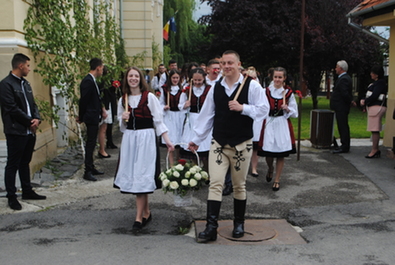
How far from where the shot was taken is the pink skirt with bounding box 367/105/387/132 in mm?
10547

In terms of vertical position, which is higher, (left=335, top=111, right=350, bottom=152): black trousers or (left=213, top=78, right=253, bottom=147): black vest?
(left=213, top=78, right=253, bottom=147): black vest

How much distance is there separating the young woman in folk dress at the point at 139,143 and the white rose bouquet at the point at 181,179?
0.27m

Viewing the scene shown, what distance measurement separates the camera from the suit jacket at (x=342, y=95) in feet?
36.4

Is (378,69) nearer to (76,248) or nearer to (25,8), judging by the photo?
(25,8)

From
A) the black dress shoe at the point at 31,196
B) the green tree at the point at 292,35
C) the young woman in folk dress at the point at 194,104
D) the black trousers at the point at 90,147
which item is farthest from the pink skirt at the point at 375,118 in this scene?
the green tree at the point at 292,35

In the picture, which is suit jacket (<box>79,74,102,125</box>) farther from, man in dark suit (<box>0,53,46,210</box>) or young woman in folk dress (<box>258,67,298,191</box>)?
young woman in folk dress (<box>258,67,298,191</box>)

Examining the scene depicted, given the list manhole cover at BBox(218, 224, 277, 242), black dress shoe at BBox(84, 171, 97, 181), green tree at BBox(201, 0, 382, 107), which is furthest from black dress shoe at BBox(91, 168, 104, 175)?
green tree at BBox(201, 0, 382, 107)

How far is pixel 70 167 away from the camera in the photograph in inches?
363

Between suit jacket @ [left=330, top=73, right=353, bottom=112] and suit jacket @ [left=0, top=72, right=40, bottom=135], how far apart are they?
283 inches

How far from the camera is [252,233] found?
18.5 ft

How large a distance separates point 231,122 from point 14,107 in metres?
3.12

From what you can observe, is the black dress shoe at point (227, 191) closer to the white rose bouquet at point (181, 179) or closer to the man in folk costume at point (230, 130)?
the white rose bouquet at point (181, 179)

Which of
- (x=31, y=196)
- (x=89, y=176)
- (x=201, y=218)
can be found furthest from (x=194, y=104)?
(x=31, y=196)

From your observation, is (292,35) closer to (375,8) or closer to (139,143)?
(375,8)
